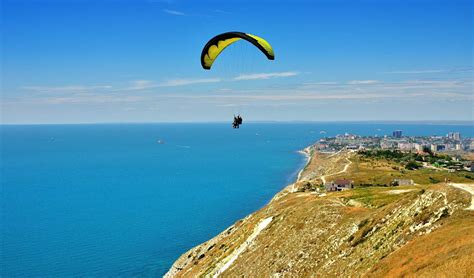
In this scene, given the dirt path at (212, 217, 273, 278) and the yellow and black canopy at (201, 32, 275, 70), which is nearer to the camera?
the yellow and black canopy at (201, 32, 275, 70)

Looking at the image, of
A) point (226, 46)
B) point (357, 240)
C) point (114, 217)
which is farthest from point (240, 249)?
point (114, 217)

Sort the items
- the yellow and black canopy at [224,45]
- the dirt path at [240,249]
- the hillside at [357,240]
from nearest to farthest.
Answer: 1. the hillside at [357,240]
2. the yellow and black canopy at [224,45]
3. the dirt path at [240,249]

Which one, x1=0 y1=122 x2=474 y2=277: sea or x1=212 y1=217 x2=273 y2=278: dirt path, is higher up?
x1=212 y1=217 x2=273 y2=278: dirt path

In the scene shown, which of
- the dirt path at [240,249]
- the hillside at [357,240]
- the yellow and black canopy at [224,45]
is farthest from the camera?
the dirt path at [240,249]

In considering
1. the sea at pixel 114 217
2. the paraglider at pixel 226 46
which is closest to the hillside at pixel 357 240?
the paraglider at pixel 226 46

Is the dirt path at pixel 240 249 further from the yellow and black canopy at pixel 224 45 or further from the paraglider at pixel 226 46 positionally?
the yellow and black canopy at pixel 224 45

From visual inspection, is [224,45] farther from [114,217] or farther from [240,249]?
[114,217]

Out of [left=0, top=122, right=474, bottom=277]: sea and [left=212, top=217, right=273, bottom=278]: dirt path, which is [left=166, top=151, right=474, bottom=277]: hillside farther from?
[left=0, top=122, right=474, bottom=277]: sea

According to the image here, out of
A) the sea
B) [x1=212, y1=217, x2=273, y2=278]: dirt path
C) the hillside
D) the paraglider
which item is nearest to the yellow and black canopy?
the paraglider
